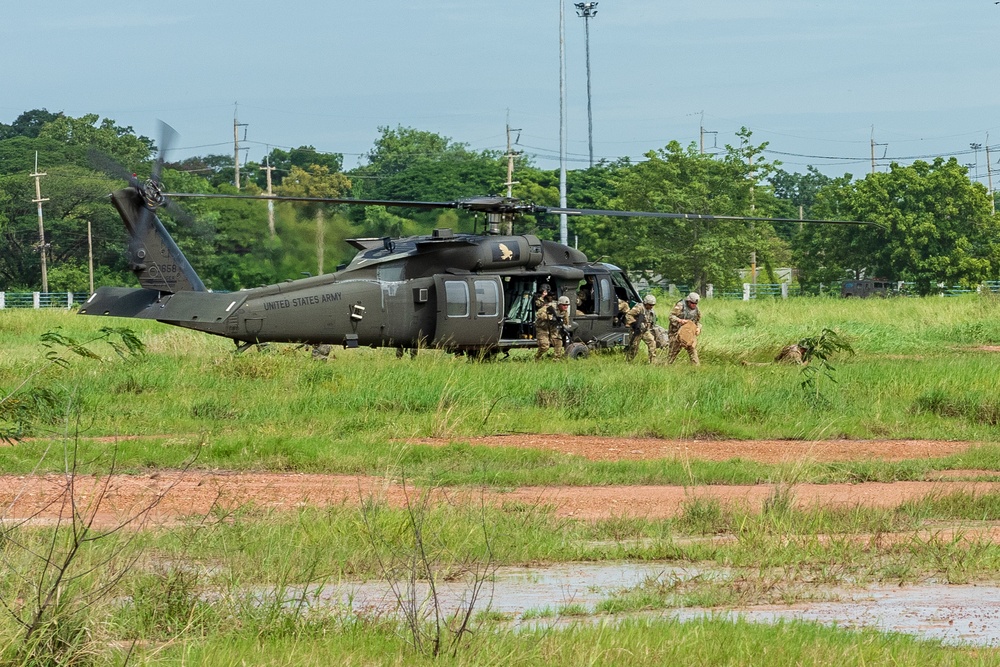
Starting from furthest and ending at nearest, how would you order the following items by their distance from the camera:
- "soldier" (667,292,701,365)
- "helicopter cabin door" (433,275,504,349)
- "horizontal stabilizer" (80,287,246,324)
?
"helicopter cabin door" (433,275,504,349) → "soldier" (667,292,701,365) → "horizontal stabilizer" (80,287,246,324)

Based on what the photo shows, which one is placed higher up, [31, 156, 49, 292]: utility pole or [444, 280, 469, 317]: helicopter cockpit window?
[31, 156, 49, 292]: utility pole

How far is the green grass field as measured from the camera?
6.52 meters

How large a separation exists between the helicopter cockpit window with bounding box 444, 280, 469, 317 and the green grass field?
2.40 feet

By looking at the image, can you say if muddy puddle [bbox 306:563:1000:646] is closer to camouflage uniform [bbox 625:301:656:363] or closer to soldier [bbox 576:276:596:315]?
camouflage uniform [bbox 625:301:656:363]

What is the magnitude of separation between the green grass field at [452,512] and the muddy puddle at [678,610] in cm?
19

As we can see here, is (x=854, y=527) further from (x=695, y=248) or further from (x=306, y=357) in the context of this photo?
(x=695, y=248)

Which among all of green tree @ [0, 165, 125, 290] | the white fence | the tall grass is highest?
green tree @ [0, 165, 125, 290]

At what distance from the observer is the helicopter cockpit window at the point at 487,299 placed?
21.5m

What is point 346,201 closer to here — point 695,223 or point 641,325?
point 641,325

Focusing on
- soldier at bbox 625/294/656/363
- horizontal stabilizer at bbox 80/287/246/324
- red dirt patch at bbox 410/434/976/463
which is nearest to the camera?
red dirt patch at bbox 410/434/976/463

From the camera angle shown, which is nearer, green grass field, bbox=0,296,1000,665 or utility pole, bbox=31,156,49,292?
green grass field, bbox=0,296,1000,665

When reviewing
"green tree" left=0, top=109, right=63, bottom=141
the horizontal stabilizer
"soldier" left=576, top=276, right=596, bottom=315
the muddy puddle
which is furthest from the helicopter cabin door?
"green tree" left=0, top=109, right=63, bottom=141

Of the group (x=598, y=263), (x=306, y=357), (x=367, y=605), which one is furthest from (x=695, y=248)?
(x=367, y=605)

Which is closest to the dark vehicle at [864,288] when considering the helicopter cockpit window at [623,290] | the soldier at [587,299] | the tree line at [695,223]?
the tree line at [695,223]
